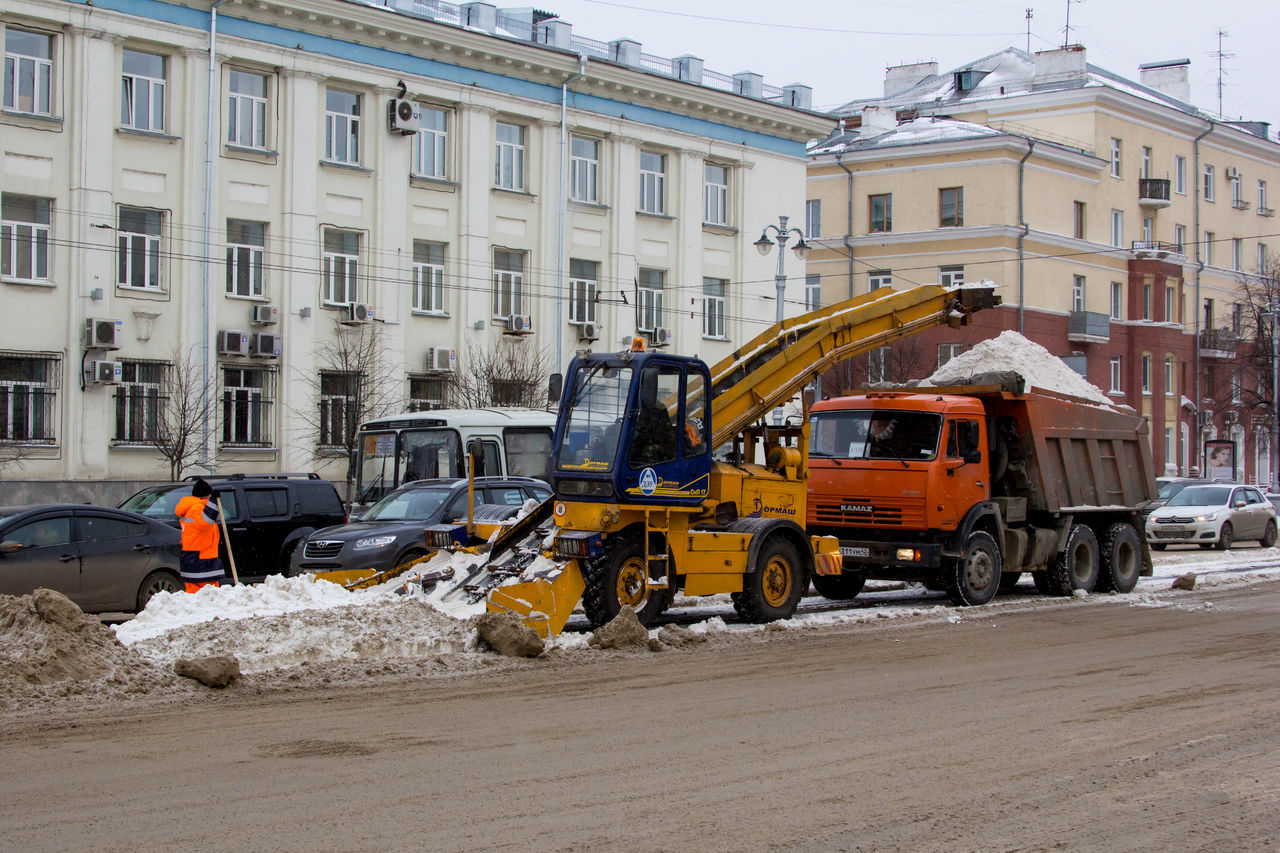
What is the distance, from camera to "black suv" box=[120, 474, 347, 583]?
19594mm

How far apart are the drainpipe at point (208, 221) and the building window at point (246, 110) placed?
0.66 metres

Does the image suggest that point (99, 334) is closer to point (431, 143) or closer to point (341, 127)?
point (341, 127)

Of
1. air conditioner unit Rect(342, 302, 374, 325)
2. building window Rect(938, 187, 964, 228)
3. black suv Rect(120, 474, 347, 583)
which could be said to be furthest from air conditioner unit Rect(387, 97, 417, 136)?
building window Rect(938, 187, 964, 228)

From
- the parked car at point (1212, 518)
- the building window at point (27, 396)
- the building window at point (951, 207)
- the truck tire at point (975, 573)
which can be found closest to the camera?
the truck tire at point (975, 573)

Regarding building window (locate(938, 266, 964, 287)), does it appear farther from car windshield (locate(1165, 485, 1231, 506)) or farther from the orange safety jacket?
the orange safety jacket

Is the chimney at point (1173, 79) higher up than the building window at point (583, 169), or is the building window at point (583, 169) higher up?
the chimney at point (1173, 79)

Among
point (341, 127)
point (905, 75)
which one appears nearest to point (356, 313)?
point (341, 127)

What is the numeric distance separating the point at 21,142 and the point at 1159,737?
2672cm

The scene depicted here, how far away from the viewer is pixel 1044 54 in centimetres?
6134

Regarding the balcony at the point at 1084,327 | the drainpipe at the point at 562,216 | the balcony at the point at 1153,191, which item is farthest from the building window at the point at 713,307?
the balcony at the point at 1153,191

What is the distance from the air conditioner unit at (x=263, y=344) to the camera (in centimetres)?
3167

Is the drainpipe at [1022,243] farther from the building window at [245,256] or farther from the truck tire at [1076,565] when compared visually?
the truck tire at [1076,565]

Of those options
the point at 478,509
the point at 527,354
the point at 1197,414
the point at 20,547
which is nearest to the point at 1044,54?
the point at 1197,414

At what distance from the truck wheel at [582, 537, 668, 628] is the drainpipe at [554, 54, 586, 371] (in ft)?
76.8
